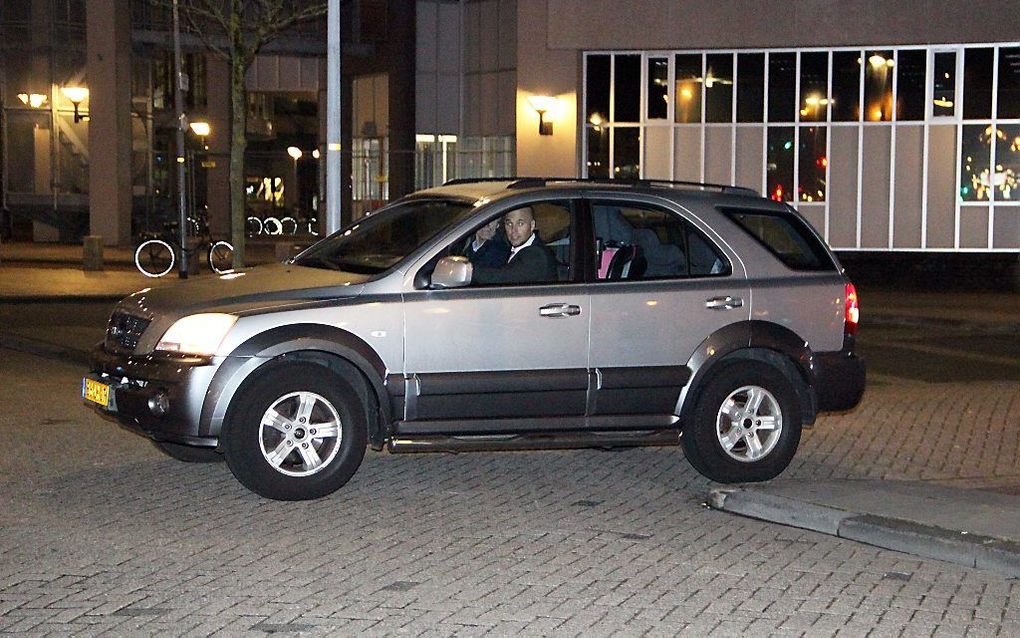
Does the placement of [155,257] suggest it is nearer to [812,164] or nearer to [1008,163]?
[812,164]

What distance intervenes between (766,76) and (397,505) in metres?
23.6

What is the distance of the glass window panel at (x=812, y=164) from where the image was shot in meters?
30.4

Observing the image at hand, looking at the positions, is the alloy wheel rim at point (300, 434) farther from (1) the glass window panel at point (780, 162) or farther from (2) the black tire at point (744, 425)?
(1) the glass window panel at point (780, 162)

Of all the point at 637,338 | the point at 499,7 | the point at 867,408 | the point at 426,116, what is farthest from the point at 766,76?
the point at 637,338

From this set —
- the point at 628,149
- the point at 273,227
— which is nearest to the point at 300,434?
the point at 628,149

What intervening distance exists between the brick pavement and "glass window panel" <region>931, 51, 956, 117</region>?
67.7 ft

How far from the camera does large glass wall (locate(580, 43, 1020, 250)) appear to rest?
2959 centimetres

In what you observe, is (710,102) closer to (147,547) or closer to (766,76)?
(766,76)

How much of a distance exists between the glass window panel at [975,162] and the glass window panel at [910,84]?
108cm

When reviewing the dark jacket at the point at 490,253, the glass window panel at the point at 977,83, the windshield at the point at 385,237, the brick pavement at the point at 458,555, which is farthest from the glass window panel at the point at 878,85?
the dark jacket at the point at 490,253

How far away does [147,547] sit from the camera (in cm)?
→ 728

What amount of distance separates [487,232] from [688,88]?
2235cm

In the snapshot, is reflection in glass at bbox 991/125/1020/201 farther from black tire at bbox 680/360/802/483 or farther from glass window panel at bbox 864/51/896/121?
black tire at bbox 680/360/802/483

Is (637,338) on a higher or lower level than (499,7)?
lower
